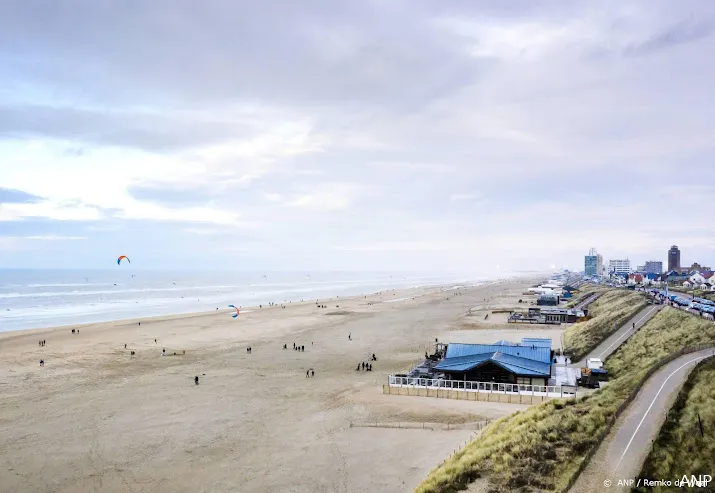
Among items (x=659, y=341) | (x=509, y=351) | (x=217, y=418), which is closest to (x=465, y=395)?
(x=509, y=351)

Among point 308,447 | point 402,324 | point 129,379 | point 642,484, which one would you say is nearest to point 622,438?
point 642,484

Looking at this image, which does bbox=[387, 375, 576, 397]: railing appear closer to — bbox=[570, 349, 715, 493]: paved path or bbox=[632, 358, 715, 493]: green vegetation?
bbox=[570, 349, 715, 493]: paved path

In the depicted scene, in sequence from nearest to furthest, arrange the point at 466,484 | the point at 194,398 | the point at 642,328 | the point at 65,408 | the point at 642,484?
the point at 642,484
the point at 466,484
the point at 65,408
the point at 194,398
the point at 642,328

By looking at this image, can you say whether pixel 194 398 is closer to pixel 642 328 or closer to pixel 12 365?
pixel 12 365

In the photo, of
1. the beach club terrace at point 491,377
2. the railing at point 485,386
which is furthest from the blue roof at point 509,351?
the railing at point 485,386

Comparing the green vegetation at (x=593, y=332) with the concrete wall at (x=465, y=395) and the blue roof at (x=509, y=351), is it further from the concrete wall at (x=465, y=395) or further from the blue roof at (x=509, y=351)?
the concrete wall at (x=465, y=395)
